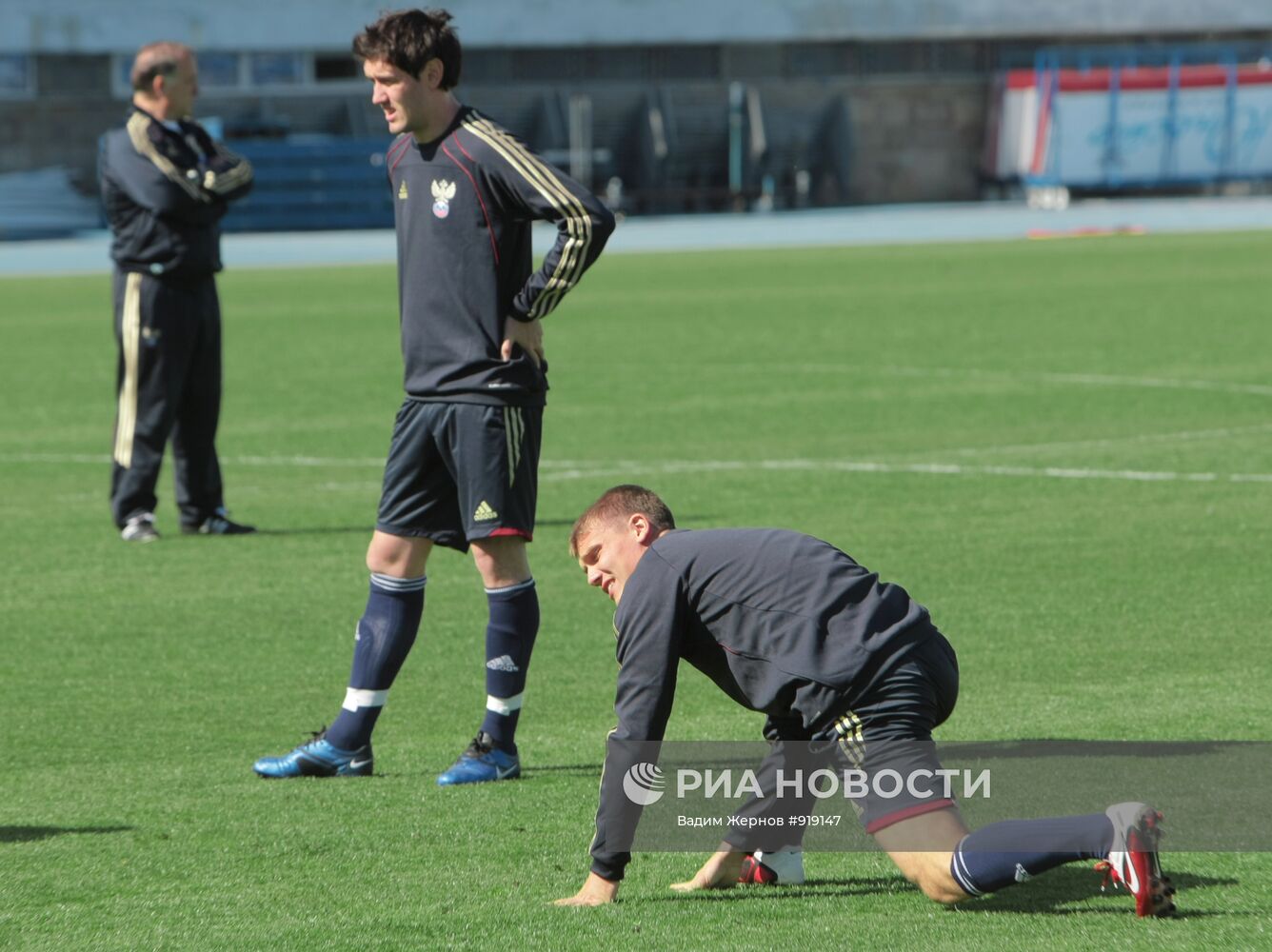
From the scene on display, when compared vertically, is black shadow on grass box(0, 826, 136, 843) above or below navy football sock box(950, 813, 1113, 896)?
below

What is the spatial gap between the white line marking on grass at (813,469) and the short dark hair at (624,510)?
7558 mm

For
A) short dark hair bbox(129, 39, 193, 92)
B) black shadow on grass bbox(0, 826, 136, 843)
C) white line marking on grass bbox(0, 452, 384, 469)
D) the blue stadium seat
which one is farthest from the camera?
the blue stadium seat

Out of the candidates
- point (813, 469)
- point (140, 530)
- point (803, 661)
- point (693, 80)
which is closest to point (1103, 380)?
point (813, 469)

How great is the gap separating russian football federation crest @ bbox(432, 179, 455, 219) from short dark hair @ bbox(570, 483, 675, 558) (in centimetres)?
156

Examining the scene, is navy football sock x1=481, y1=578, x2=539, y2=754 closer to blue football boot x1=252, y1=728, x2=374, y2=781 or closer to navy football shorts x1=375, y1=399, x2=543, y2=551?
navy football shorts x1=375, y1=399, x2=543, y2=551

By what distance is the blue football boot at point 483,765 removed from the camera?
599cm

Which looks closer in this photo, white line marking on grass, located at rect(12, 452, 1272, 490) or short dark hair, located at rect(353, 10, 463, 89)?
short dark hair, located at rect(353, 10, 463, 89)

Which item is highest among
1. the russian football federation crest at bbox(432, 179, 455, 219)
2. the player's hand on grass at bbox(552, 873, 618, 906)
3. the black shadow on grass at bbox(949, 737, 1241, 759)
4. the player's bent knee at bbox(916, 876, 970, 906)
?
the russian football federation crest at bbox(432, 179, 455, 219)

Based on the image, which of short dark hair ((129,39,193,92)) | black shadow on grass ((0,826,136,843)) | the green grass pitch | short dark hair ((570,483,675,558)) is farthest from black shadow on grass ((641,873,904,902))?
short dark hair ((129,39,193,92))

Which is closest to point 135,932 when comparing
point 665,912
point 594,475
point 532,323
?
point 665,912

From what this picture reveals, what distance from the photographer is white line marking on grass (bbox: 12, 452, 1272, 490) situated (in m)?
12.0

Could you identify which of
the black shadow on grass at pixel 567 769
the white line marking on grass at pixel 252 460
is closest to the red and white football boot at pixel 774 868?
the black shadow on grass at pixel 567 769

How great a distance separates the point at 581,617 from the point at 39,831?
3356mm

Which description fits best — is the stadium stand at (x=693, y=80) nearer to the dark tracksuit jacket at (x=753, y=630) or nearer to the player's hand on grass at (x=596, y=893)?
the dark tracksuit jacket at (x=753, y=630)
